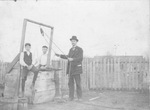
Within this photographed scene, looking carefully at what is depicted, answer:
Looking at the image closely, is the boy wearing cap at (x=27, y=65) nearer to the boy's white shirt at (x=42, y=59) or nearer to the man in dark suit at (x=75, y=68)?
the boy's white shirt at (x=42, y=59)

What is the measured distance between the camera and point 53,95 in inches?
267

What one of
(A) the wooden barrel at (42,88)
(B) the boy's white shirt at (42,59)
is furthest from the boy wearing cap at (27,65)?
(B) the boy's white shirt at (42,59)

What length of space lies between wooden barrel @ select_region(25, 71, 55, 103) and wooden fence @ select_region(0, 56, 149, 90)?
3.16 m

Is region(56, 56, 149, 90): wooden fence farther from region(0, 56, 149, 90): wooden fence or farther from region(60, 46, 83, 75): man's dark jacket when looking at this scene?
region(60, 46, 83, 75): man's dark jacket

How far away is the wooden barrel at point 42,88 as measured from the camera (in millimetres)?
5973

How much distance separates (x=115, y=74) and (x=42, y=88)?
490 centimetres

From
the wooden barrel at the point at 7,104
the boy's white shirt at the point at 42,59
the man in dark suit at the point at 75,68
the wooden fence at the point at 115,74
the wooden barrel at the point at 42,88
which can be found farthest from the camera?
the wooden fence at the point at 115,74

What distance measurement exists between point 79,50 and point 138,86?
4.49 m

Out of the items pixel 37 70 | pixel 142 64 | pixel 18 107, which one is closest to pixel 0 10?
pixel 37 70

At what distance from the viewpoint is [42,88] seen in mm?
6258

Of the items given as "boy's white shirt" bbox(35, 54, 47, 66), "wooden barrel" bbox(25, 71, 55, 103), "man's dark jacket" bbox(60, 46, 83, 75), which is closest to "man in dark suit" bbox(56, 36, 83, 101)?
"man's dark jacket" bbox(60, 46, 83, 75)

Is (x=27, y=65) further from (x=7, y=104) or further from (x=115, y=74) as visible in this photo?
(x=115, y=74)

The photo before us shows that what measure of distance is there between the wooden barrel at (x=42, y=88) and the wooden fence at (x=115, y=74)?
10.4ft

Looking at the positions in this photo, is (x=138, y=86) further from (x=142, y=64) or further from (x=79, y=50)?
(x=79, y=50)
